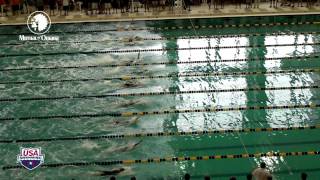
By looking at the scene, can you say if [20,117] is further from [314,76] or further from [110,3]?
[110,3]

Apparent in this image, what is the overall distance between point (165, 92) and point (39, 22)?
6084 millimetres

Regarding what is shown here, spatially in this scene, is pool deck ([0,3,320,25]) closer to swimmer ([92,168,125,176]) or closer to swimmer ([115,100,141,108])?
swimmer ([115,100,141,108])

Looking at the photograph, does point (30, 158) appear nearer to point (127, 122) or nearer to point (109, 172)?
point (109, 172)

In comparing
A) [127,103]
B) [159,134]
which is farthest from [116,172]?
[127,103]

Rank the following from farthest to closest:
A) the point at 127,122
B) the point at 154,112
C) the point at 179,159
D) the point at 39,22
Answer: the point at 39,22 → the point at 154,112 → the point at 127,122 → the point at 179,159

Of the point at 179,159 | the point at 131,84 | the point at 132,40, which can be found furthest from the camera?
the point at 132,40

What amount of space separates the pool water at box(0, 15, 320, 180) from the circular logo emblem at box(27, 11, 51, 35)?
231mm

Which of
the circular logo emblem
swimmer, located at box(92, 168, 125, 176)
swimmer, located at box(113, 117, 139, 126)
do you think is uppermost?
the circular logo emblem

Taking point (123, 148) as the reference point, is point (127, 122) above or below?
above

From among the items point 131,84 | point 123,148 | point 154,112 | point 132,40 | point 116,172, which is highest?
point 132,40

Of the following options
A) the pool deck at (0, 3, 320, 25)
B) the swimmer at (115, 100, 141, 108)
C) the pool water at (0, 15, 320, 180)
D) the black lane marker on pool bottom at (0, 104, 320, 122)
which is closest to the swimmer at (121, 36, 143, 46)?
the pool water at (0, 15, 320, 180)

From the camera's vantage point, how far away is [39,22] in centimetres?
1414

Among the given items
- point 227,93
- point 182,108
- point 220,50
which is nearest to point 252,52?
point 220,50

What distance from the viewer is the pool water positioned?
7414 mm
